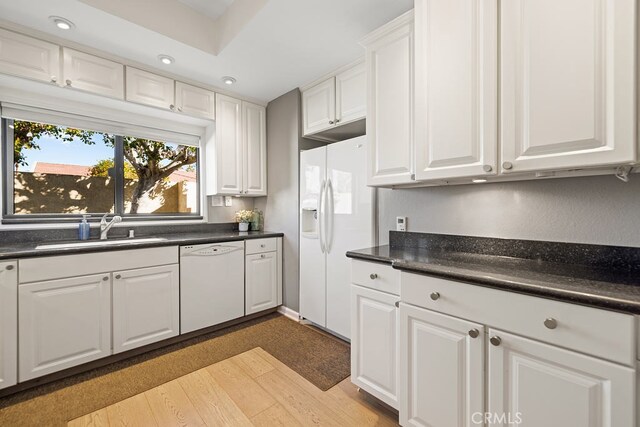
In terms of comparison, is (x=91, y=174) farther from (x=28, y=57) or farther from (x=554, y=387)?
(x=554, y=387)

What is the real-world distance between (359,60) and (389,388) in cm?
242

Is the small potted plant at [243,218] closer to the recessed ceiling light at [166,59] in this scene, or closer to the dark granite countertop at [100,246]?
the dark granite countertop at [100,246]

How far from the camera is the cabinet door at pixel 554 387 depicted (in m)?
0.88

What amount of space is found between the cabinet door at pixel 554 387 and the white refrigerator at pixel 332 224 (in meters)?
1.23

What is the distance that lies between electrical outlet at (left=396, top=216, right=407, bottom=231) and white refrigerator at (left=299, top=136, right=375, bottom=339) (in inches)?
8.2

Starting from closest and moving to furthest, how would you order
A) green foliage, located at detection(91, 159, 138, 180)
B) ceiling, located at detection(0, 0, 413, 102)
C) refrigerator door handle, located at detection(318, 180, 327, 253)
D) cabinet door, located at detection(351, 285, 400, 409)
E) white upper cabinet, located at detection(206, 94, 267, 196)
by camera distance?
cabinet door, located at detection(351, 285, 400, 409), ceiling, located at detection(0, 0, 413, 102), refrigerator door handle, located at detection(318, 180, 327, 253), green foliage, located at detection(91, 159, 138, 180), white upper cabinet, located at detection(206, 94, 267, 196)

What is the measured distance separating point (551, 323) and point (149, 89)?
3181 mm

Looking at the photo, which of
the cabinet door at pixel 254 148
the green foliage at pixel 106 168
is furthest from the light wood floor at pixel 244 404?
the green foliage at pixel 106 168

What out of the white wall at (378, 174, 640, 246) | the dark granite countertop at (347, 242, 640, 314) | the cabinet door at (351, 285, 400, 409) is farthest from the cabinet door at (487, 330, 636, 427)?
the white wall at (378, 174, 640, 246)

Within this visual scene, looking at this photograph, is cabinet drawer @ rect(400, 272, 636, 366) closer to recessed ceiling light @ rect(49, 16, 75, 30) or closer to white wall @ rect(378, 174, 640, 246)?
white wall @ rect(378, 174, 640, 246)

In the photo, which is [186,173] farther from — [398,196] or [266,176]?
[398,196]

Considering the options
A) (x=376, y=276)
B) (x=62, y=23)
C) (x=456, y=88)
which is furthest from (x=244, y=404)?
(x=62, y=23)

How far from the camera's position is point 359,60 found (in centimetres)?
238

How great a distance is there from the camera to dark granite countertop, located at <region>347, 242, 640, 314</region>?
91 centimetres
